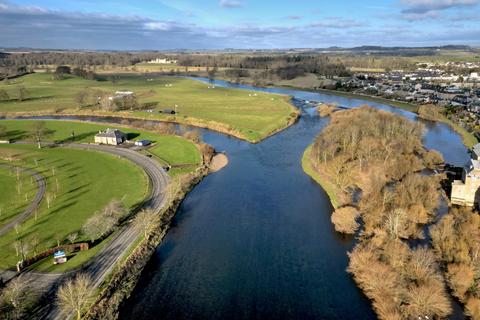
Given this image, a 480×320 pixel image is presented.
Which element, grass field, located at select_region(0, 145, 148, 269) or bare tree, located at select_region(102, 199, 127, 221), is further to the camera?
bare tree, located at select_region(102, 199, 127, 221)

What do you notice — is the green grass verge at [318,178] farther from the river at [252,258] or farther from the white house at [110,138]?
the white house at [110,138]

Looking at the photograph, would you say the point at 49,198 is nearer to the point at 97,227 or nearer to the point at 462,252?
the point at 97,227

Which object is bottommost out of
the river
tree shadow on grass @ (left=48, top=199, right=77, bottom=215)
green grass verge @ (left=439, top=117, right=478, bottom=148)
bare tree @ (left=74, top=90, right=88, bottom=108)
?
the river

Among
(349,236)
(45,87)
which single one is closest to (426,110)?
(349,236)

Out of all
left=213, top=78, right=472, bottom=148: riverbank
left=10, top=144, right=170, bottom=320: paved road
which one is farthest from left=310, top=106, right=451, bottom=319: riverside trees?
left=10, top=144, right=170, bottom=320: paved road

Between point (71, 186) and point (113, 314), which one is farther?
point (71, 186)

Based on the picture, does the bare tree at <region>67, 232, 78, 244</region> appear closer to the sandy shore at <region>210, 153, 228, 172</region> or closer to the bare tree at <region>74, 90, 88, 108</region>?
the sandy shore at <region>210, 153, 228, 172</region>

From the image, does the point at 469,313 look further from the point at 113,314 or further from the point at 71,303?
the point at 71,303
